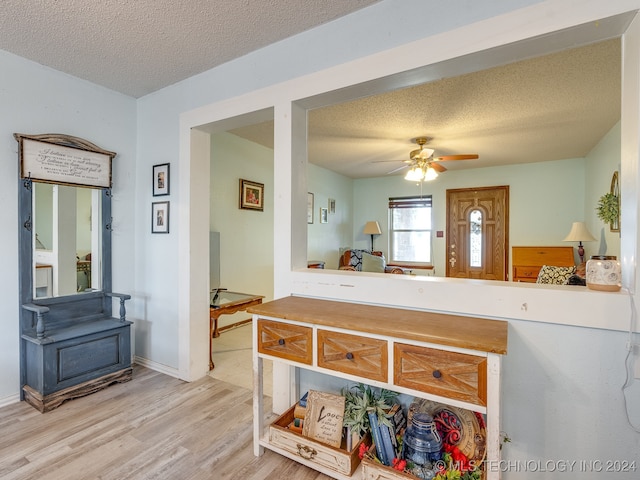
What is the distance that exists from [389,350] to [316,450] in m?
0.66

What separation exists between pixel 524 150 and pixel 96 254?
514 centimetres

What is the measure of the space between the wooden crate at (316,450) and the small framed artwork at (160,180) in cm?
200

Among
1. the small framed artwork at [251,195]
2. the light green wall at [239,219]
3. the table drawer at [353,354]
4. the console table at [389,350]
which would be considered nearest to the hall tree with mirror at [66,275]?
the light green wall at [239,219]

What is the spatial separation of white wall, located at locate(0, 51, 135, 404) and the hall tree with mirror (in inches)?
2.2

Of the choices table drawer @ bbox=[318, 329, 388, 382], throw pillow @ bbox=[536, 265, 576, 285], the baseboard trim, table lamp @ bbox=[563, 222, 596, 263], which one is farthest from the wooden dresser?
the baseboard trim

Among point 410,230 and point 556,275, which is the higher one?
point 410,230

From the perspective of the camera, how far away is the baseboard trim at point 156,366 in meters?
2.64

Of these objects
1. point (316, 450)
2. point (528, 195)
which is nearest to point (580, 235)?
point (528, 195)

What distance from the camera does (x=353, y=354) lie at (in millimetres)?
1373

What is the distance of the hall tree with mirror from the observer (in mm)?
2176

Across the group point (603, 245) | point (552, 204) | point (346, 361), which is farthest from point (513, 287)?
point (552, 204)

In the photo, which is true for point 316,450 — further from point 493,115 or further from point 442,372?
point 493,115

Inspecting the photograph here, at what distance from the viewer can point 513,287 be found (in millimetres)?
1390

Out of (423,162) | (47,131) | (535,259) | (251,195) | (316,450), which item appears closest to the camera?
(316,450)
